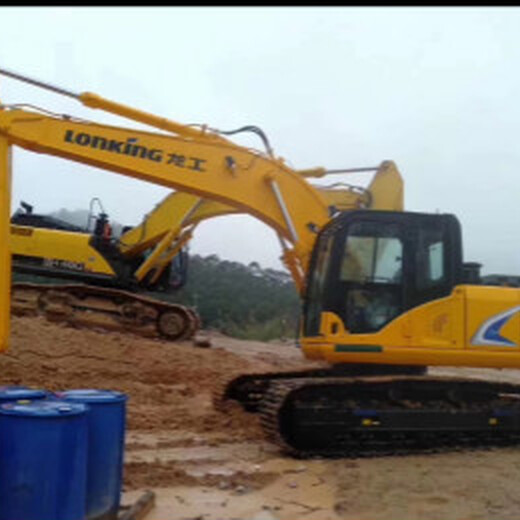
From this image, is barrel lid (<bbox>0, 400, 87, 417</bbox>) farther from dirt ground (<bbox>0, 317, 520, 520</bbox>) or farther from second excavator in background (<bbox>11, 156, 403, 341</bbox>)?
second excavator in background (<bbox>11, 156, 403, 341</bbox>)

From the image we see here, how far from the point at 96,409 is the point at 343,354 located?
12.7ft

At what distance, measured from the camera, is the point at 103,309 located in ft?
55.5

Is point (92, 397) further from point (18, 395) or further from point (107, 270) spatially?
point (107, 270)

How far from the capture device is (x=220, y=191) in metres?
9.50

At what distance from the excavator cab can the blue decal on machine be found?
0.55 meters

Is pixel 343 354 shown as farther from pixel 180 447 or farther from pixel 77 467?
pixel 77 467

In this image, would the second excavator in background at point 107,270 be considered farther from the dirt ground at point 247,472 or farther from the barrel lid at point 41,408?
the barrel lid at point 41,408

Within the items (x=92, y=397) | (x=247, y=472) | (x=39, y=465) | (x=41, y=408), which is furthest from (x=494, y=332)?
(x=39, y=465)

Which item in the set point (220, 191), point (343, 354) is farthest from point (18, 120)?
point (343, 354)

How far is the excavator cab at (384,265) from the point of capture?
859 cm

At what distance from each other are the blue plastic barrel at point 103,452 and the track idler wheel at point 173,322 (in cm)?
1190

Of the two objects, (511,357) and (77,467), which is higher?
(511,357)

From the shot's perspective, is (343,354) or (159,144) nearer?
(343,354)

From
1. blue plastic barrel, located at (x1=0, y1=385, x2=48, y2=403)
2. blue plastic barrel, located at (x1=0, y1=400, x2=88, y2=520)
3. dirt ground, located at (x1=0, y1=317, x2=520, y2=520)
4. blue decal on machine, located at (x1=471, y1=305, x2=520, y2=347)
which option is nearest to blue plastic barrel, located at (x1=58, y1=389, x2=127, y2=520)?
blue plastic barrel, located at (x1=0, y1=385, x2=48, y2=403)
